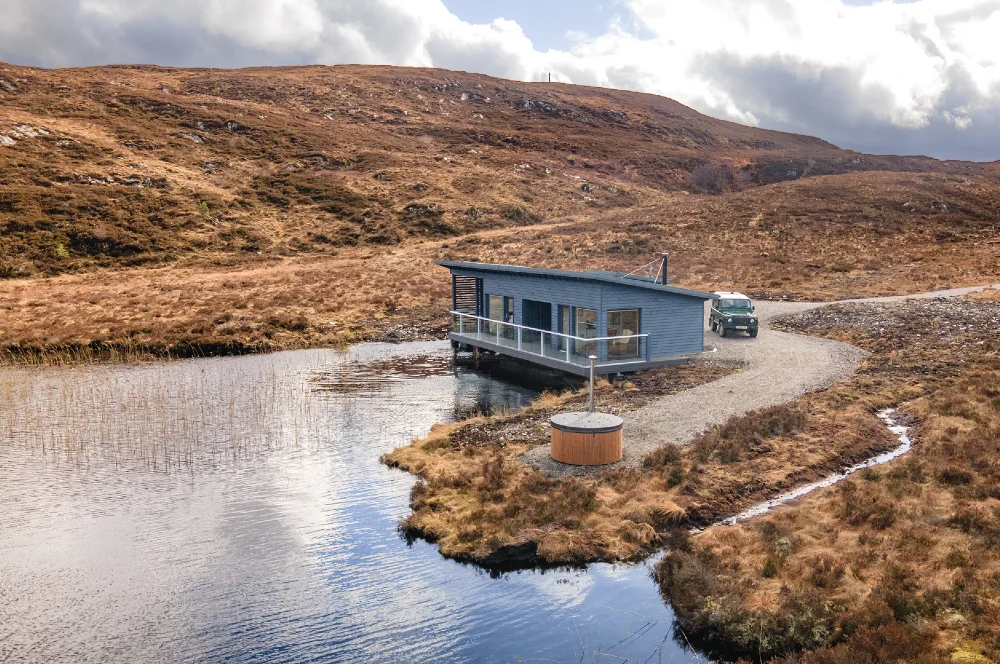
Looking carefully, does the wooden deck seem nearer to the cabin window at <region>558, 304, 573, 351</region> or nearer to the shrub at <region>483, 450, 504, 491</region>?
the cabin window at <region>558, 304, 573, 351</region>

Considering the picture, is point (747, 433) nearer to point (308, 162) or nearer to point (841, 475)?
point (841, 475)

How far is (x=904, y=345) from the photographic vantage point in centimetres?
3131

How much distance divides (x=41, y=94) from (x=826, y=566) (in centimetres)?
9750

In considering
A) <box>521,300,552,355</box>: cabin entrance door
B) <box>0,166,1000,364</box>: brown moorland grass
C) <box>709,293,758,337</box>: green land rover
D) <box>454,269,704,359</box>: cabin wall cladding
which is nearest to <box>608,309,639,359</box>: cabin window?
<box>454,269,704,359</box>: cabin wall cladding

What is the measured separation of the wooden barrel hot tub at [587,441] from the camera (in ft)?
59.3

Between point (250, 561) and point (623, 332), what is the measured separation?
59.8ft

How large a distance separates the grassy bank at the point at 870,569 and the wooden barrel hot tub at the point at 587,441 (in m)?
3.94

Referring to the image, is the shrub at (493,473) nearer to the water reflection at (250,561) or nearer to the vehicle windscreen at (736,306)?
the water reflection at (250,561)

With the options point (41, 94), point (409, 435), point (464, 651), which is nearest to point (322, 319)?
point (409, 435)

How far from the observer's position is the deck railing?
27906 mm

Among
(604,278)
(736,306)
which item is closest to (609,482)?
(604,278)

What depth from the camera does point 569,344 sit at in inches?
1133

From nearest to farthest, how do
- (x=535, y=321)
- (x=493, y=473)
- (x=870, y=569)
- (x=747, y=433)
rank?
(x=870, y=569) < (x=493, y=473) < (x=747, y=433) < (x=535, y=321)

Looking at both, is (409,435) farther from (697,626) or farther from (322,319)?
(322,319)
